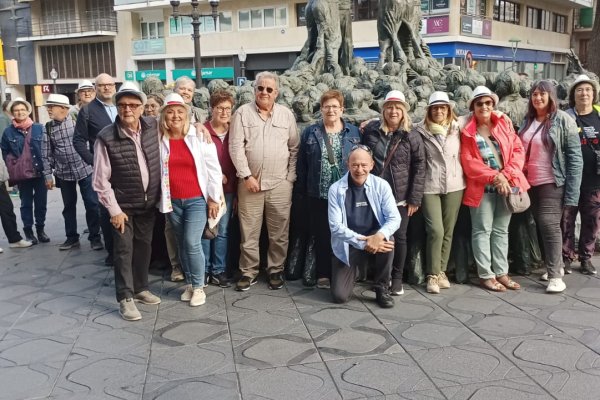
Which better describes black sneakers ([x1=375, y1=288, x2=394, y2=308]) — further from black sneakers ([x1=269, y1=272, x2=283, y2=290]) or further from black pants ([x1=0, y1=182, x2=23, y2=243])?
black pants ([x1=0, y1=182, x2=23, y2=243])

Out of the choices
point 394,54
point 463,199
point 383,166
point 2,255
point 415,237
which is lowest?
point 2,255

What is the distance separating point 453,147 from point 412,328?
1.63 m

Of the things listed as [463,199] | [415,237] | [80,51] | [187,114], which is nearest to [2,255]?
[187,114]

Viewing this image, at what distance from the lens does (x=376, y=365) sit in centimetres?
367

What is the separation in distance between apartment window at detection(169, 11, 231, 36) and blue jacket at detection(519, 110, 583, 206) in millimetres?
30468

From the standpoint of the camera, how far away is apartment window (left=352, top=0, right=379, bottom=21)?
28.9 meters

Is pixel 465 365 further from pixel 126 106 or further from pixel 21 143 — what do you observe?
pixel 21 143

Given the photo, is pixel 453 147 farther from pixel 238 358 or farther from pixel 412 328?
pixel 238 358

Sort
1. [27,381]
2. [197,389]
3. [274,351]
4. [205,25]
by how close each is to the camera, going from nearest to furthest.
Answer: [197,389] → [27,381] → [274,351] → [205,25]

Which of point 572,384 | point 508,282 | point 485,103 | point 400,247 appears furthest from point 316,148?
point 572,384

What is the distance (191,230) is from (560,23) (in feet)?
130

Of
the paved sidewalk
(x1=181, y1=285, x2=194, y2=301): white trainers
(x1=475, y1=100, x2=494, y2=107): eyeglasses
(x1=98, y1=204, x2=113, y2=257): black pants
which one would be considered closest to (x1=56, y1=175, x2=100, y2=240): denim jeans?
(x1=98, y1=204, x2=113, y2=257): black pants

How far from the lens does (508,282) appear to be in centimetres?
511

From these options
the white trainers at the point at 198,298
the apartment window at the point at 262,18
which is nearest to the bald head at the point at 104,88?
the white trainers at the point at 198,298
